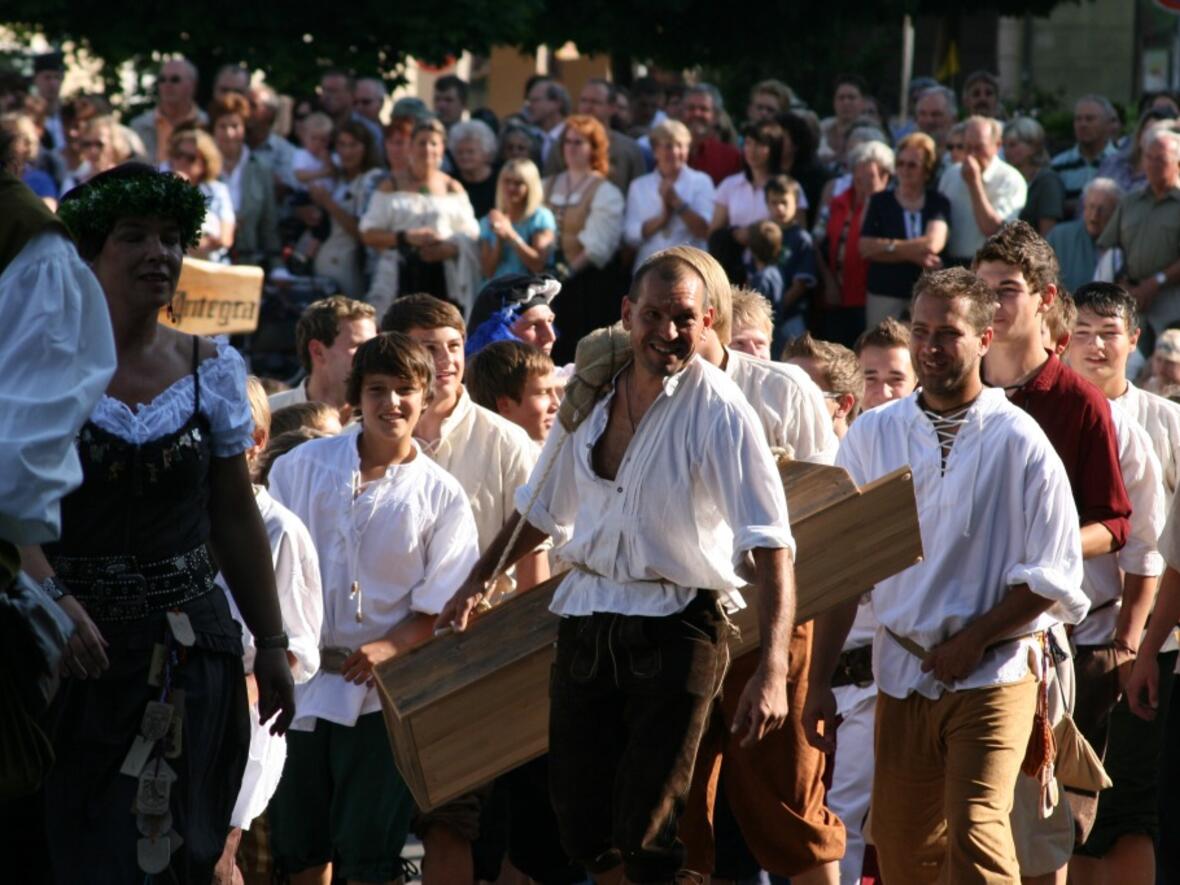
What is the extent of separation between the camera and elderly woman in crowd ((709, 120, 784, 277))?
13.0m

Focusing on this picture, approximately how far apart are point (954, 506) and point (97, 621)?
2578 mm

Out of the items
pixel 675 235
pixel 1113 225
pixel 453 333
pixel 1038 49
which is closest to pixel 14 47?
pixel 1038 49

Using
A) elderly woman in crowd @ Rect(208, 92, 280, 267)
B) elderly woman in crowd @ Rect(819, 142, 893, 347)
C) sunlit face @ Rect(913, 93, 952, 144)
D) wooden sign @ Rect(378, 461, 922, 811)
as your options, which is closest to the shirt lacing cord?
wooden sign @ Rect(378, 461, 922, 811)

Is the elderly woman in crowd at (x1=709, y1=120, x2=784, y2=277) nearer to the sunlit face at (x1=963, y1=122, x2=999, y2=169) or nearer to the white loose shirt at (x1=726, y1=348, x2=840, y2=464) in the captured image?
the sunlit face at (x1=963, y1=122, x2=999, y2=169)

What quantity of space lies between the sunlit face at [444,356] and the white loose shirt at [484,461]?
0.12 meters

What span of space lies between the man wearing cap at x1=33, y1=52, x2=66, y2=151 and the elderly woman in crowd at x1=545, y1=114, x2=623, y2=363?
402cm

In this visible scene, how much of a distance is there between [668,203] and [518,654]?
7672mm

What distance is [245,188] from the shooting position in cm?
1443

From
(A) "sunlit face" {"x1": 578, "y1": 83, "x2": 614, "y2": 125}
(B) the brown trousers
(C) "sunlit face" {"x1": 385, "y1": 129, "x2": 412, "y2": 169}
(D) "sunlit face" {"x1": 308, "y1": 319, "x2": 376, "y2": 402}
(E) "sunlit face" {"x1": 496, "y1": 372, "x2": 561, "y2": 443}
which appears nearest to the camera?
(B) the brown trousers

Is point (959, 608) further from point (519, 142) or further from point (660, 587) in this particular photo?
point (519, 142)

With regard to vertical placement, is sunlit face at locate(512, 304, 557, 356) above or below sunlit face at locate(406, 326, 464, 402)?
below

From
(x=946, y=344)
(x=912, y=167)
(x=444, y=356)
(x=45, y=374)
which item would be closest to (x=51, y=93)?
(x=912, y=167)

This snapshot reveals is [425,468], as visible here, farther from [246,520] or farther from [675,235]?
[675,235]

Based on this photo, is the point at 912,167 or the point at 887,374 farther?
the point at 912,167
